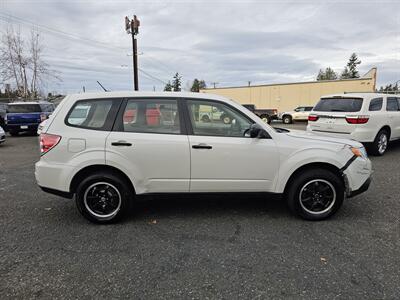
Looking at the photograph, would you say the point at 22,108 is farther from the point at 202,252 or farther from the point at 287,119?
the point at 287,119

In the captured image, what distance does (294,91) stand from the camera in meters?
28.1

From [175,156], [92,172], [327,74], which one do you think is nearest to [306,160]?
[175,156]

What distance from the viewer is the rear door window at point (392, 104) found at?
27.7 ft

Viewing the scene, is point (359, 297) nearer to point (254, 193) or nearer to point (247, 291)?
point (247, 291)

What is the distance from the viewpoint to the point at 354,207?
14.4ft

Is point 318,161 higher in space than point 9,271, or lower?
higher

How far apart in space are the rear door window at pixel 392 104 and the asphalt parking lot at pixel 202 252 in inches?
190

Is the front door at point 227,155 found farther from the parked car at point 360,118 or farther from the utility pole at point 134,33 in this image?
the utility pole at point 134,33

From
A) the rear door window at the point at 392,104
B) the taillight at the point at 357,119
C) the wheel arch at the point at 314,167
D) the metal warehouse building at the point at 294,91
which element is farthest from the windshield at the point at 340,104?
the metal warehouse building at the point at 294,91

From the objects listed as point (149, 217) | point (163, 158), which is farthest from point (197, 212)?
point (163, 158)

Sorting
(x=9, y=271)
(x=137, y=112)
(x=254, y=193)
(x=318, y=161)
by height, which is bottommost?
(x=9, y=271)

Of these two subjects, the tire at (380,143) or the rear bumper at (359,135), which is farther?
the tire at (380,143)

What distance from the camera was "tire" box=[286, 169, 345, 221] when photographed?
→ 150 inches

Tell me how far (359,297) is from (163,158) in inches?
96.5
